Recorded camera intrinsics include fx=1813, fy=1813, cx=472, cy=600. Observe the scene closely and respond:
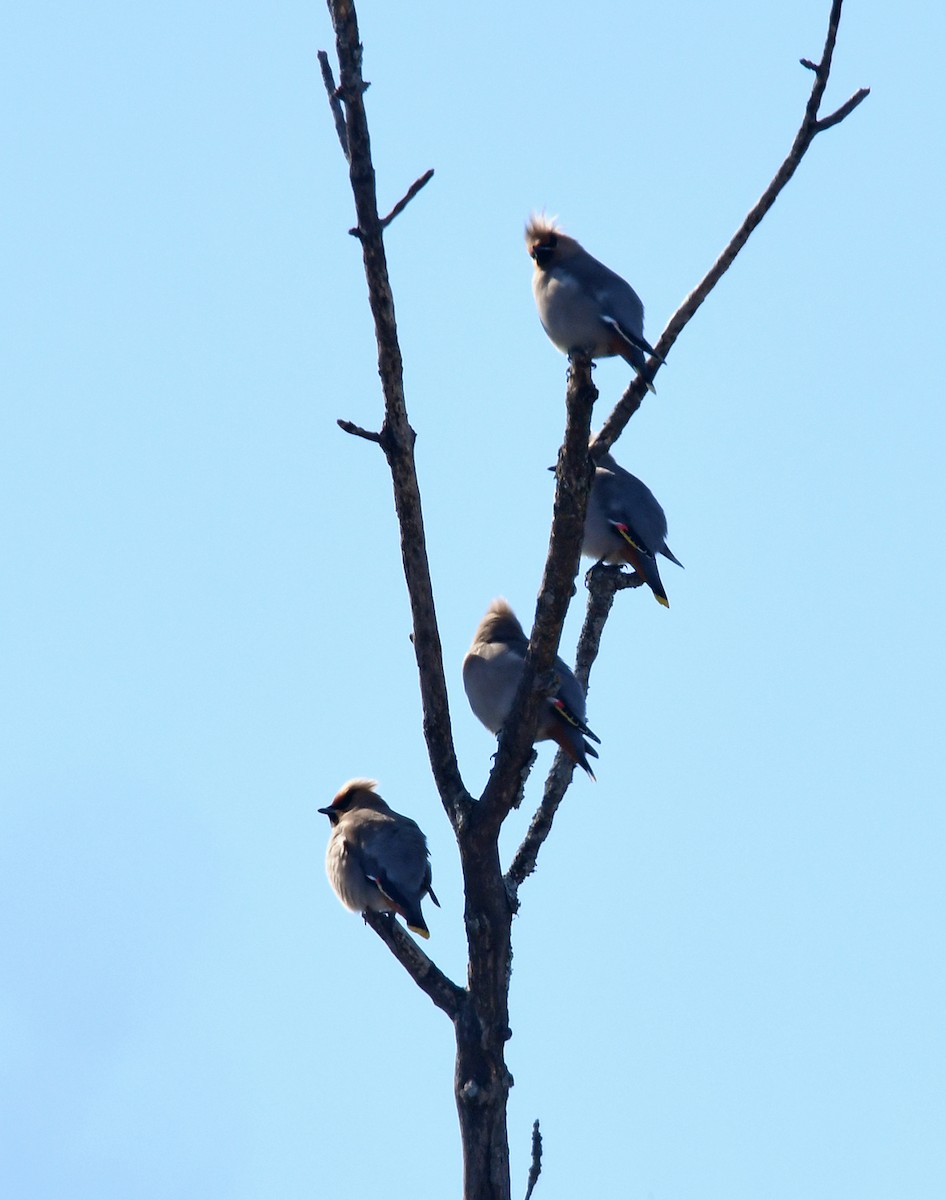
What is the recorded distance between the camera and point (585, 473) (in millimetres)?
4613

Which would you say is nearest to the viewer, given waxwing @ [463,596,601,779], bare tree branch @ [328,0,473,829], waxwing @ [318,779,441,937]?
bare tree branch @ [328,0,473,829]

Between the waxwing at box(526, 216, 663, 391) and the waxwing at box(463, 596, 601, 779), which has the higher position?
the waxwing at box(526, 216, 663, 391)

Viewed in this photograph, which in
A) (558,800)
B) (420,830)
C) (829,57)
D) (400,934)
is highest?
(829,57)

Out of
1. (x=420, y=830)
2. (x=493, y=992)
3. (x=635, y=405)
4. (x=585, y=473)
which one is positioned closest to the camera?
(x=585, y=473)

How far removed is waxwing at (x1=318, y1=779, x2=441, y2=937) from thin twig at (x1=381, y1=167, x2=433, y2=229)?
3.25m

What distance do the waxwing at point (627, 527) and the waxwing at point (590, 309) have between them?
2.54 feet

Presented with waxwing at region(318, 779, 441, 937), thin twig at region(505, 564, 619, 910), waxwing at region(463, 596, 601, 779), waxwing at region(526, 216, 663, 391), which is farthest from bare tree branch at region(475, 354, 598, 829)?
waxwing at region(526, 216, 663, 391)

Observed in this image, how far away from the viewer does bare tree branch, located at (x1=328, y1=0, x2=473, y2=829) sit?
4.32 meters

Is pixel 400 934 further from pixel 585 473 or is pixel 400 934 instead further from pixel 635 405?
pixel 635 405

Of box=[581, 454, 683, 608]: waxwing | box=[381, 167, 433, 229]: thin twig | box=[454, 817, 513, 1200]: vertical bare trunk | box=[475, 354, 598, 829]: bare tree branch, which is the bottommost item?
box=[454, 817, 513, 1200]: vertical bare trunk

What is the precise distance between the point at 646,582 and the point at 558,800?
2.41 metres

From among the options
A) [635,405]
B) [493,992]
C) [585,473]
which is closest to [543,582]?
[585,473]

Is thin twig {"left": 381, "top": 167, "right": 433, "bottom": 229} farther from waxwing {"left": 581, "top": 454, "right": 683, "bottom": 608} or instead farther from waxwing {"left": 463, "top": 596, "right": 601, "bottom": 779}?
waxwing {"left": 581, "top": 454, "right": 683, "bottom": 608}

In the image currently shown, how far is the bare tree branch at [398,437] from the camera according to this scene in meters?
4.32
